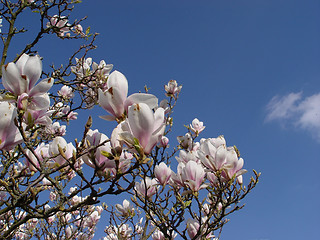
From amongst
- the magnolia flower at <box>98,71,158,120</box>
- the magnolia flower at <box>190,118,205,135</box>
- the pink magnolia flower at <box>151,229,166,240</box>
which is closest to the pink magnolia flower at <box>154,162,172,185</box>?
the magnolia flower at <box>98,71,158,120</box>

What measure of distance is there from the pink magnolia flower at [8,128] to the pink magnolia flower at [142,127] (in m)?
0.43

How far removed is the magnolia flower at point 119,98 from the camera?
1.07 m

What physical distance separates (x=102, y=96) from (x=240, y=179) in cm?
203

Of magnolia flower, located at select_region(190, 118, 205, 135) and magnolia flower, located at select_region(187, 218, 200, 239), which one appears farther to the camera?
magnolia flower, located at select_region(190, 118, 205, 135)

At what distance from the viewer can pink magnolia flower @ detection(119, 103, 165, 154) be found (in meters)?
1.00

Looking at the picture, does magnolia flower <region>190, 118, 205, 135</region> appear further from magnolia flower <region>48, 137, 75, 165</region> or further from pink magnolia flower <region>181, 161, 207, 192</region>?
magnolia flower <region>48, 137, 75, 165</region>

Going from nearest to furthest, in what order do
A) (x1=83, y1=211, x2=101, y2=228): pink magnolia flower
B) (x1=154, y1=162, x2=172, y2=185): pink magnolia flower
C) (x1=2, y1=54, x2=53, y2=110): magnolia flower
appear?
(x1=2, y1=54, x2=53, y2=110): magnolia flower → (x1=154, y1=162, x2=172, y2=185): pink magnolia flower → (x1=83, y1=211, x2=101, y2=228): pink magnolia flower

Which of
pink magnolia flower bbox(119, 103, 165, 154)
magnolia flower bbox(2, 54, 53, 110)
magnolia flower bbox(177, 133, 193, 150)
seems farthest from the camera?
magnolia flower bbox(177, 133, 193, 150)

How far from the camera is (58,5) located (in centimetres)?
391

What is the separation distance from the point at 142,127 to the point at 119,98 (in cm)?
17

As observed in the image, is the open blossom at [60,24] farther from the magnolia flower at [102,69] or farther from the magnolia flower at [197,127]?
the magnolia flower at [197,127]

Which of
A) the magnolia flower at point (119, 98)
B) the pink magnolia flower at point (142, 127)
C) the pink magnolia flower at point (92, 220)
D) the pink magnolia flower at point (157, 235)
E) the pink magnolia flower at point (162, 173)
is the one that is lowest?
the pink magnolia flower at point (142, 127)

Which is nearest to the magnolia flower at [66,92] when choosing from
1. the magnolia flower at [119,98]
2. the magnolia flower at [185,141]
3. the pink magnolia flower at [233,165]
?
the magnolia flower at [185,141]

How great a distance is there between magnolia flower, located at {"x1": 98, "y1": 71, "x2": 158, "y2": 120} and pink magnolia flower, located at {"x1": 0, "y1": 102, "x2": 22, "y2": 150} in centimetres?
34
